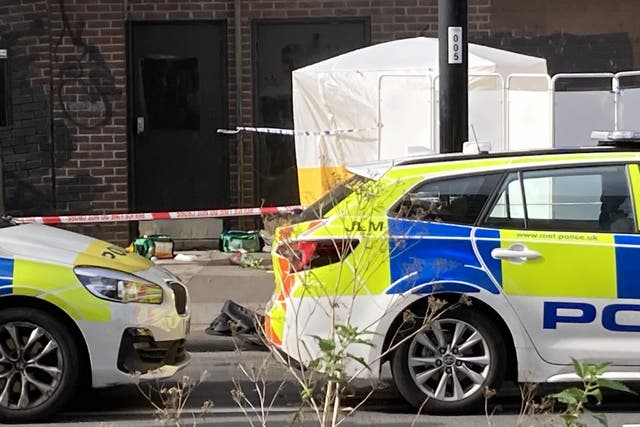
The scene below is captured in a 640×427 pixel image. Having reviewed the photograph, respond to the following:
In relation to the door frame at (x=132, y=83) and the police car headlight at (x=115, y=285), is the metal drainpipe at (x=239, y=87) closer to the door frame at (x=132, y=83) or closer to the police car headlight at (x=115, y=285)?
the door frame at (x=132, y=83)

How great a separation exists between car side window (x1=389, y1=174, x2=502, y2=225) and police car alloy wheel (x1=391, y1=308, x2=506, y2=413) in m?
0.56

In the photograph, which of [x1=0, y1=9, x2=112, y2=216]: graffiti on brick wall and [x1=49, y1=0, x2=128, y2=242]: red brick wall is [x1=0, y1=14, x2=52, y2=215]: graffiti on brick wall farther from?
[x1=49, y1=0, x2=128, y2=242]: red brick wall

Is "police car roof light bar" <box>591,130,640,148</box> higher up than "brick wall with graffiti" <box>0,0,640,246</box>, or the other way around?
"brick wall with graffiti" <box>0,0,640,246</box>

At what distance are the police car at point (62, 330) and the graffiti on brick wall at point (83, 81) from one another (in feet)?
21.9

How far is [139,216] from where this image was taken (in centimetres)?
1181

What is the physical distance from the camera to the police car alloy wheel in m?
5.99

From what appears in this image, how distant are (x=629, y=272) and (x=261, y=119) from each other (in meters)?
7.39

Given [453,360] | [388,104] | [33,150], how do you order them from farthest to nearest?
1. [33,150]
2. [388,104]
3. [453,360]

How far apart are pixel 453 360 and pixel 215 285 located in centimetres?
477

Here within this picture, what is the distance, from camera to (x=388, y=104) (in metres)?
10.8

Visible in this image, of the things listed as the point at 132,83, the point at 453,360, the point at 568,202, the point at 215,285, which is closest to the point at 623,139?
the point at 568,202

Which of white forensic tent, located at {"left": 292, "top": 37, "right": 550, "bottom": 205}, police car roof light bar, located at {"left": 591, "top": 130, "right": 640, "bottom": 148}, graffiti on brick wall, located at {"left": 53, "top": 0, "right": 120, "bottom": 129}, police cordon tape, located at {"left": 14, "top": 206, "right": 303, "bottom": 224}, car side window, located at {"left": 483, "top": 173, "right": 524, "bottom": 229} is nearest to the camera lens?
car side window, located at {"left": 483, "top": 173, "right": 524, "bottom": 229}

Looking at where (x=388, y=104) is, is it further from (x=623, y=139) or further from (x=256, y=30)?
(x=623, y=139)

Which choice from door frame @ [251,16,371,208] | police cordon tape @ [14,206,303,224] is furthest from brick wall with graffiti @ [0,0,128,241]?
door frame @ [251,16,371,208]
